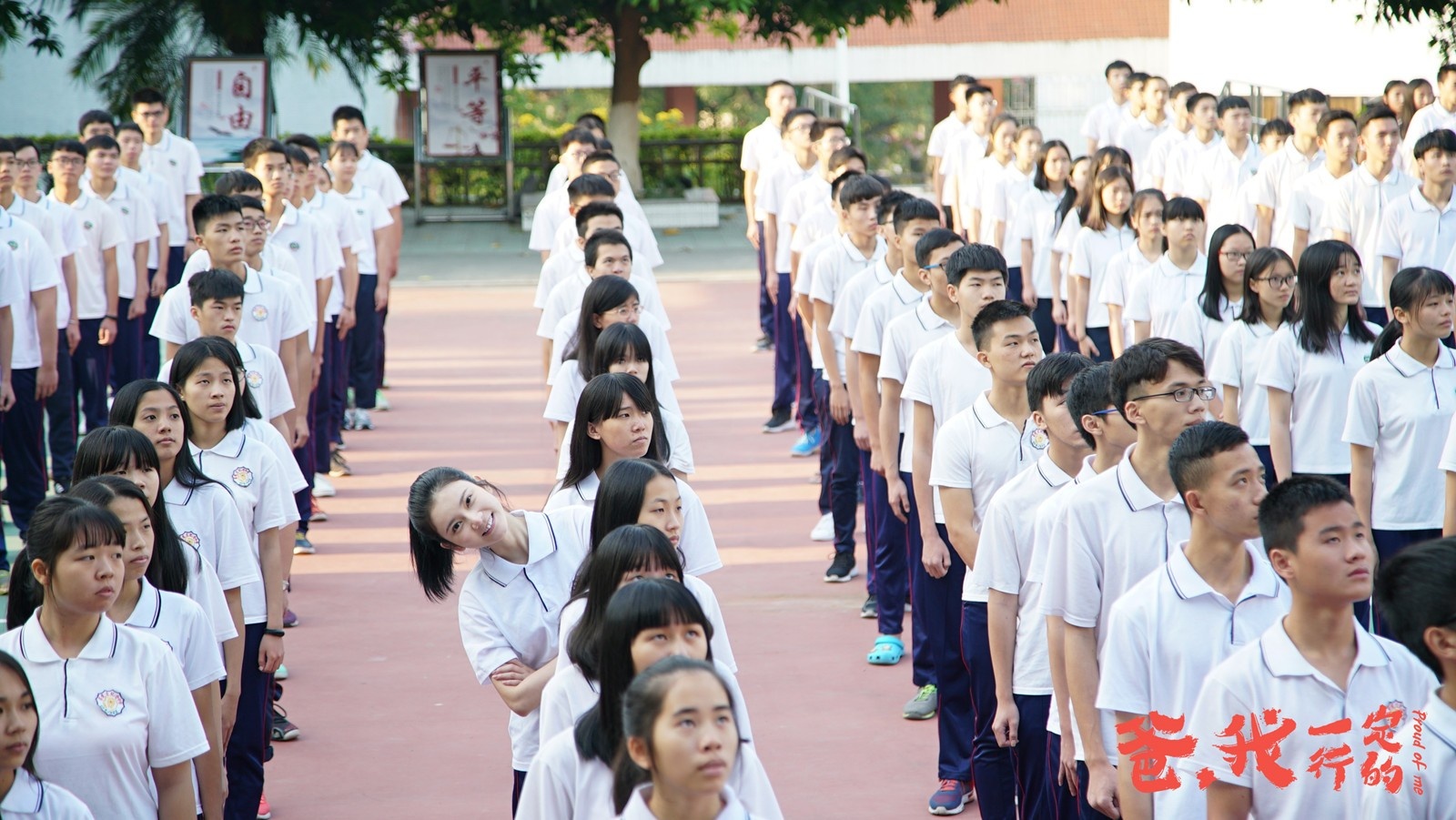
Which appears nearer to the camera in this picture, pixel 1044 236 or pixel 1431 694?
pixel 1431 694

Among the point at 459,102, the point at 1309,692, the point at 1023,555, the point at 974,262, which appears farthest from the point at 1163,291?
the point at 459,102

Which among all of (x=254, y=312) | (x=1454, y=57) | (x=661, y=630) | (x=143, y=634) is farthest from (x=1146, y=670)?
(x=1454, y=57)

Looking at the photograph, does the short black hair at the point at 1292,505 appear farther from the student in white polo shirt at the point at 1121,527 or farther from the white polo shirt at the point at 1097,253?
the white polo shirt at the point at 1097,253

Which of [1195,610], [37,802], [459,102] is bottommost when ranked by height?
[37,802]

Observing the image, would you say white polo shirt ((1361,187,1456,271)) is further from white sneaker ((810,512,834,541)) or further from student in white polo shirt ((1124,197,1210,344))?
white sneaker ((810,512,834,541))

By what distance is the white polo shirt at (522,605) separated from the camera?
380 centimetres

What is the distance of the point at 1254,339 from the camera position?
239 inches

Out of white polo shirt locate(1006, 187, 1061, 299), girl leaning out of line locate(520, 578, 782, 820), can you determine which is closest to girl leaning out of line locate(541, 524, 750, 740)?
girl leaning out of line locate(520, 578, 782, 820)

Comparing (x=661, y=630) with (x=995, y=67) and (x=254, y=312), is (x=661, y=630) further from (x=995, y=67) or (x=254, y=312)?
(x=995, y=67)

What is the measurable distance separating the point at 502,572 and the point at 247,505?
4.07 ft

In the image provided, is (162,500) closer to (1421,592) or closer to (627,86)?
(1421,592)

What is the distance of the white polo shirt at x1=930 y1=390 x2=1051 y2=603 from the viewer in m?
4.57

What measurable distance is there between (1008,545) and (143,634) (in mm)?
2084

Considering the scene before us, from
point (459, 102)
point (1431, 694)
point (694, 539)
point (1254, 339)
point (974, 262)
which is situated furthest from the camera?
point (459, 102)
